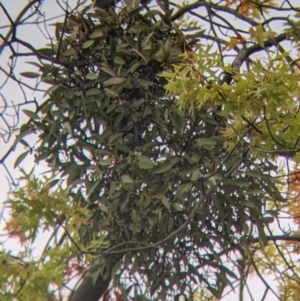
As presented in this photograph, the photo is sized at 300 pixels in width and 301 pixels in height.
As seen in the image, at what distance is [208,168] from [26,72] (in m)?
0.39

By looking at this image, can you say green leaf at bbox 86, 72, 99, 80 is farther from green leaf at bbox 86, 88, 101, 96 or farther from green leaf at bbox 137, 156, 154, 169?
green leaf at bbox 137, 156, 154, 169

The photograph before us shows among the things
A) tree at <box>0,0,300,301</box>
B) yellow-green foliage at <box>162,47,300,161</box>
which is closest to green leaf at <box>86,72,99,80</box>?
tree at <box>0,0,300,301</box>

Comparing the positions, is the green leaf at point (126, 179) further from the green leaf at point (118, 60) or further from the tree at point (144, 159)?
the green leaf at point (118, 60)

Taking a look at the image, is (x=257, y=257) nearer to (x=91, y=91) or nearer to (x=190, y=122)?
(x=190, y=122)

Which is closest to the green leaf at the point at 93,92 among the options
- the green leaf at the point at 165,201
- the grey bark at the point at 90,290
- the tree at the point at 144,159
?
the tree at the point at 144,159

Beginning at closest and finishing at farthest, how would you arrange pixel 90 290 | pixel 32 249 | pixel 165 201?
pixel 32 249
pixel 165 201
pixel 90 290

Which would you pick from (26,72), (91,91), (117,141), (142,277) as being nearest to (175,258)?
(142,277)

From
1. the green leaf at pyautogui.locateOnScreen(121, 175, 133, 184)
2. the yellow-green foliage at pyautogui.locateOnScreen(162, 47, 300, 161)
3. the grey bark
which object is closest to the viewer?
the yellow-green foliage at pyautogui.locateOnScreen(162, 47, 300, 161)

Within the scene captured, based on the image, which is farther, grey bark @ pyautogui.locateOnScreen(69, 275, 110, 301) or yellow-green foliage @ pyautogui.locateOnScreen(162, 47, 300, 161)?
grey bark @ pyautogui.locateOnScreen(69, 275, 110, 301)

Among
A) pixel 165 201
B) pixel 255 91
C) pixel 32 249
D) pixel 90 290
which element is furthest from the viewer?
pixel 90 290

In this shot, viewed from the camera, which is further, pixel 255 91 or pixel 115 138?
pixel 115 138

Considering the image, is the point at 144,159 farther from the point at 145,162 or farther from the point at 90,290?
the point at 90,290

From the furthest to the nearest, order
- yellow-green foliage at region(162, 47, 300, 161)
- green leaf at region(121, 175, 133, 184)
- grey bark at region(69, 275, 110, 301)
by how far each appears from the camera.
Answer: grey bark at region(69, 275, 110, 301), green leaf at region(121, 175, 133, 184), yellow-green foliage at region(162, 47, 300, 161)

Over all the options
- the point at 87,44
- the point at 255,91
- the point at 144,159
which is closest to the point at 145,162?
the point at 144,159
